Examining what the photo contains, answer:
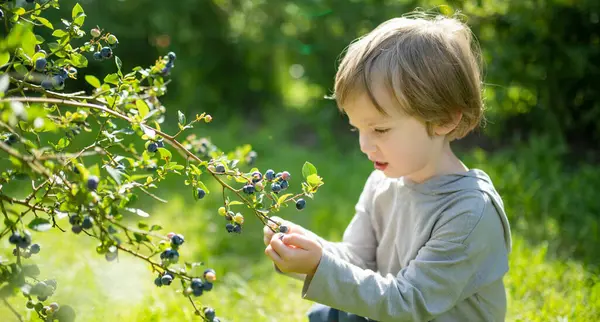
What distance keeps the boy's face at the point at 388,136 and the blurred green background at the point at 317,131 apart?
2.20ft

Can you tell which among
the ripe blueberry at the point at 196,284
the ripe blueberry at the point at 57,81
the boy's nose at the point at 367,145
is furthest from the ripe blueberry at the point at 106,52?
the boy's nose at the point at 367,145

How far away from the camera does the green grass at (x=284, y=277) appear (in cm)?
235

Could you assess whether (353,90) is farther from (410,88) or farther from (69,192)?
(69,192)

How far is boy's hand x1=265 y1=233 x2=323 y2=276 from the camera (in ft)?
5.16

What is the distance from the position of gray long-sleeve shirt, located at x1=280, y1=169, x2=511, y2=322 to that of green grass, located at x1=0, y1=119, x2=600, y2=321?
64 centimetres

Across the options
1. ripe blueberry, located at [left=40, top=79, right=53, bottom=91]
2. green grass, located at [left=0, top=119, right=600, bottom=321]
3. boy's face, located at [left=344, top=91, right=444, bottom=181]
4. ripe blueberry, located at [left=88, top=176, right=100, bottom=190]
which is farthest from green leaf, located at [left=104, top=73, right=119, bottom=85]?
green grass, located at [left=0, top=119, right=600, bottom=321]

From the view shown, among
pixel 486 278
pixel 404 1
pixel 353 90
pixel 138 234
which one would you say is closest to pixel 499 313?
pixel 486 278

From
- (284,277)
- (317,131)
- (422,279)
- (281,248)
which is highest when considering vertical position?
(281,248)

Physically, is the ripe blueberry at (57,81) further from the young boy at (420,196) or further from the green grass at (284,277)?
the green grass at (284,277)

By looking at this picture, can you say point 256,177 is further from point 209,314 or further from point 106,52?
point 106,52

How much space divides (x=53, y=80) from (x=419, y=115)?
87 centimetres

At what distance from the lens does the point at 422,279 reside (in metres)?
1.66

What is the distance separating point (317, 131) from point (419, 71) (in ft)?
9.40

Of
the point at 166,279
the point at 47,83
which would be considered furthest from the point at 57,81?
the point at 166,279
